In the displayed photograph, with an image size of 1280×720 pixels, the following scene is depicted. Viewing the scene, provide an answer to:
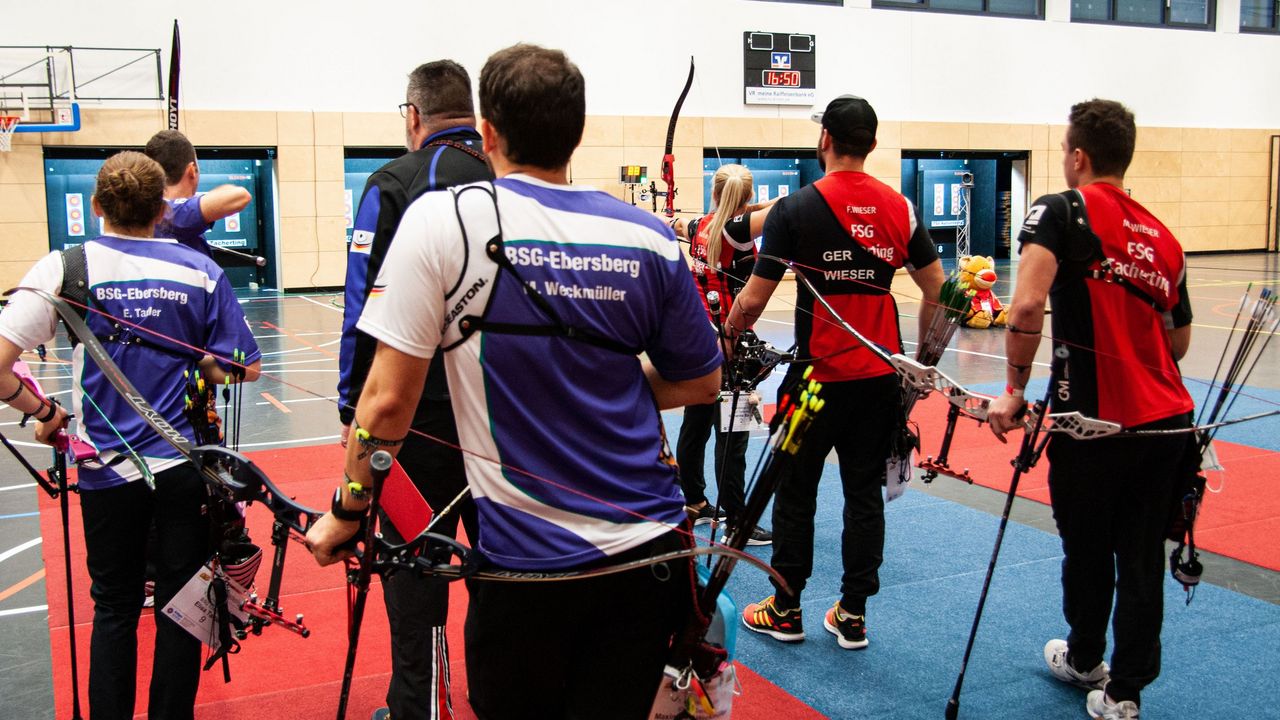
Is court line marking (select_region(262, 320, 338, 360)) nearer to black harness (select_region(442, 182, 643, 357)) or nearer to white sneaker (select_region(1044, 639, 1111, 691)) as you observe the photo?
white sneaker (select_region(1044, 639, 1111, 691))

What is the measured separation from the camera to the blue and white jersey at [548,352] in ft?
4.81

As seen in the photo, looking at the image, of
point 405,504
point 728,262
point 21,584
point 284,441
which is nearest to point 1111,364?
point 405,504

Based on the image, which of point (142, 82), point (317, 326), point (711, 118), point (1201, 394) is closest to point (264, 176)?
point (142, 82)

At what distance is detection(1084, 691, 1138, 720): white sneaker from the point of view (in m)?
2.64

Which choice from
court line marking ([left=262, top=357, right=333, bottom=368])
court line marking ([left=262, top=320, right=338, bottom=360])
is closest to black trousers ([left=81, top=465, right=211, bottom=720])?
court line marking ([left=262, top=357, right=333, bottom=368])

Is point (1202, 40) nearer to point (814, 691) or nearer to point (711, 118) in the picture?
point (711, 118)

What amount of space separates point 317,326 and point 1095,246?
1132 centimetres

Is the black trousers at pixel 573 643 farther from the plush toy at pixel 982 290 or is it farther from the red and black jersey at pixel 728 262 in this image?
the plush toy at pixel 982 290

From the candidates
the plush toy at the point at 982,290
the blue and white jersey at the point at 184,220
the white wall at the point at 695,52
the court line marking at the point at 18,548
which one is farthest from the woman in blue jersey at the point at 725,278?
the white wall at the point at 695,52

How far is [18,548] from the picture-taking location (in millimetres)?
4441

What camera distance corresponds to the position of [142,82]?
1539cm

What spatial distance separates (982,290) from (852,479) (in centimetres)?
902

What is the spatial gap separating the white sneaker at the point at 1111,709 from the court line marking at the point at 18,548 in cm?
426

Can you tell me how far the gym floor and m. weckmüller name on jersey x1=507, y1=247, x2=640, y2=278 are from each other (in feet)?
2.60
